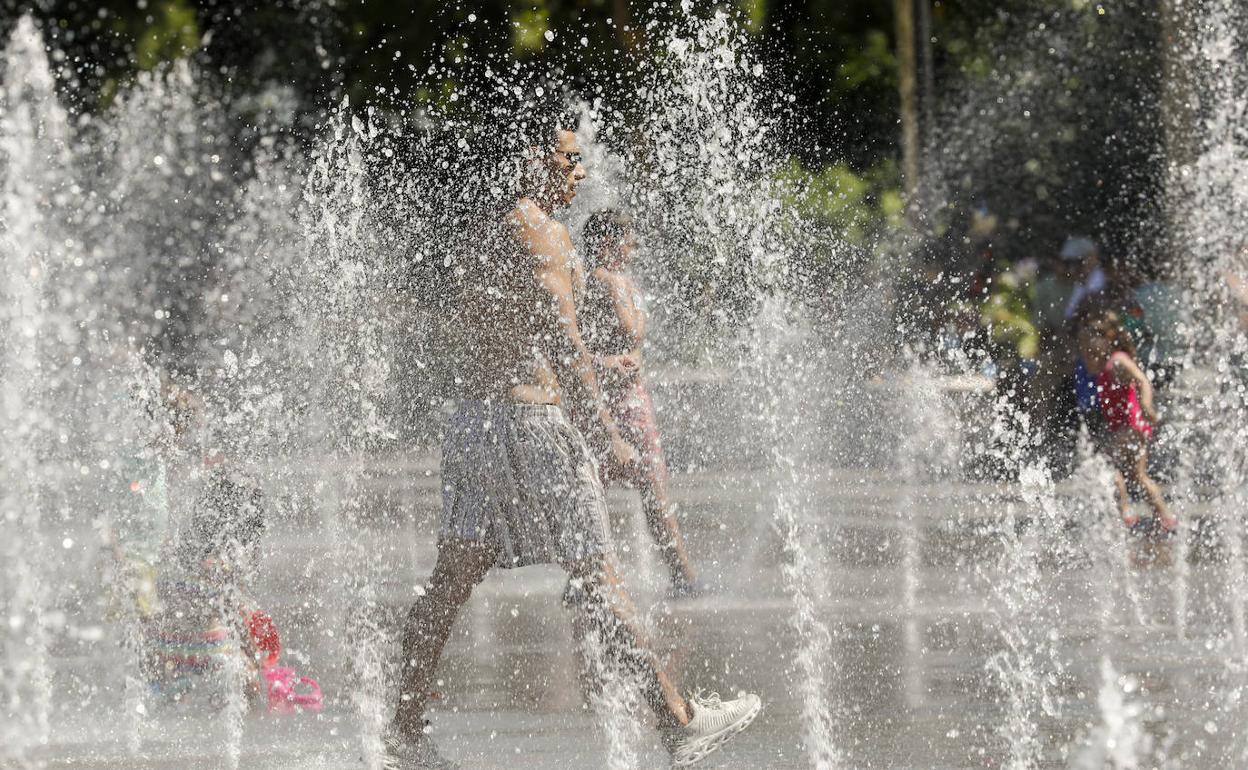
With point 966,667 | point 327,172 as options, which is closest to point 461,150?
point 327,172

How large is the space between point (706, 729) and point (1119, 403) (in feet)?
18.5

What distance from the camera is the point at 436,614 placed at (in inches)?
189

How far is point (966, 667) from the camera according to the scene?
20.2 ft

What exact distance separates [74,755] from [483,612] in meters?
2.68

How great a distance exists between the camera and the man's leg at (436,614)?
4.79 meters

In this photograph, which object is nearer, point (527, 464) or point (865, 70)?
point (527, 464)

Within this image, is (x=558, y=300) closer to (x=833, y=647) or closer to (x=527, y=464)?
(x=527, y=464)

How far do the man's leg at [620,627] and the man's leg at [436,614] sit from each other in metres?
0.27

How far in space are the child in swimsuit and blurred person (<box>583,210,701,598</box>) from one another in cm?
338

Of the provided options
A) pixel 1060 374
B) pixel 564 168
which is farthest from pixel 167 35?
pixel 564 168

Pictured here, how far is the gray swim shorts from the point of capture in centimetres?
470

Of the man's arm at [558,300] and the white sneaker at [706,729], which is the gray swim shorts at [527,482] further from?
the white sneaker at [706,729]

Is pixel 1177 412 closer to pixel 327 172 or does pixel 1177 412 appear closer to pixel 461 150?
pixel 327 172

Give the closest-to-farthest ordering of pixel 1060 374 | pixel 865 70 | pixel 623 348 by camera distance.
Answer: pixel 623 348, pixel 1060 374, pixel 865 70
